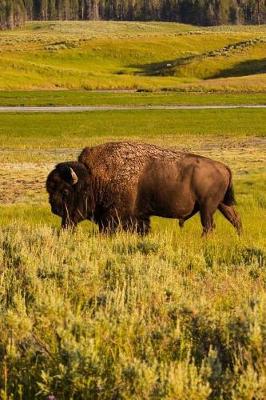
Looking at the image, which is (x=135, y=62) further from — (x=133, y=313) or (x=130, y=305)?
(x=133, y=313)

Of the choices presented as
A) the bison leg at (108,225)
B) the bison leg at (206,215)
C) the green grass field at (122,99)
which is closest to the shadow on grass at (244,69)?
the green grass field at (122,99)

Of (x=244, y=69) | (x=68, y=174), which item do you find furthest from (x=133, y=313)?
(x=244, y=69)

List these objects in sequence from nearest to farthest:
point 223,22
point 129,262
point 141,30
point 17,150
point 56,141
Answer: point 129,262, point 17,150, point 56,141, point 141,30, point 223,22

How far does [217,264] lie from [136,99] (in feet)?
167

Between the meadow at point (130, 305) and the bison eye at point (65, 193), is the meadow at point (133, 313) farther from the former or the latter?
the bison eye at point (65, 193)

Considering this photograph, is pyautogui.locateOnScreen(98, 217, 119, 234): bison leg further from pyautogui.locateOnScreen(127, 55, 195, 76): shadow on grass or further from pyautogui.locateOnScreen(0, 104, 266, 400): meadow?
pyautogui.locateOnScreen(127, 55, 195, 76): shadow on grass

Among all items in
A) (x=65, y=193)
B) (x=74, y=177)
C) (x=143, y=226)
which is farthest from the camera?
(x=143, y=226)

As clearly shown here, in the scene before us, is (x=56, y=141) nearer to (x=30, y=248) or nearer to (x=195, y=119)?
(x=195, y=119)

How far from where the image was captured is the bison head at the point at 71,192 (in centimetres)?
1141

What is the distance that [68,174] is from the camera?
11.3 metres

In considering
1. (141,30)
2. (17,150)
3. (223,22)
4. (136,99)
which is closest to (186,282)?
(17,150)

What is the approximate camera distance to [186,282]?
790 cm

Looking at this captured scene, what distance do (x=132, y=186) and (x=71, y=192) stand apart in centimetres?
98

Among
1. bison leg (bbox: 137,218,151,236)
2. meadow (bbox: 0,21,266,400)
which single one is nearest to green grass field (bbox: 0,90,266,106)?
meadow (bbox: 0,21,266,400)
